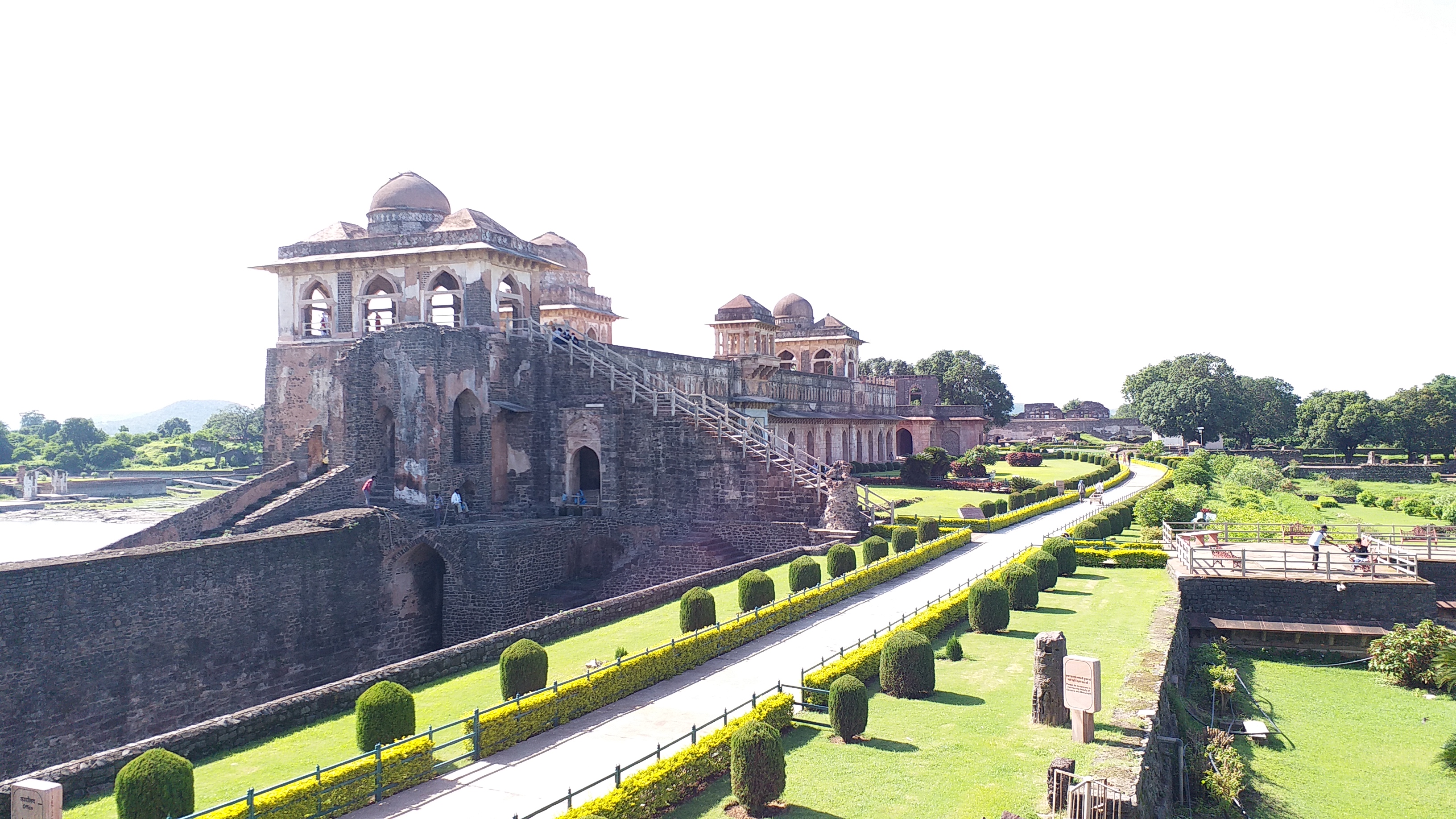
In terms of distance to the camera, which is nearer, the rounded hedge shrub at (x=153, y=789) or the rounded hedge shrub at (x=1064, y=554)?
the rounded hedge shrub at (x=153, y=789)

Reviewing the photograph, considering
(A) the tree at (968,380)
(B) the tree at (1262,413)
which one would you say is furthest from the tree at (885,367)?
(B) the tree at (1262,413)

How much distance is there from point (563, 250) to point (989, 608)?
1542 inches

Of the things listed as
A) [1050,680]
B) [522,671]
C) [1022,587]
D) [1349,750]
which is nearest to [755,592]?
[1022,587]

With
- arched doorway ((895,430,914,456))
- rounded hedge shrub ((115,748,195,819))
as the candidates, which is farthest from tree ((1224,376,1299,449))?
rounded hedge shrub ((115,748,195,819))

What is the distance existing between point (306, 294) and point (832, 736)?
30.6m

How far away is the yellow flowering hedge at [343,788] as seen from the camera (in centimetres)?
1062

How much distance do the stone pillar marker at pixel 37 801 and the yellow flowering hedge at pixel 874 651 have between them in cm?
981

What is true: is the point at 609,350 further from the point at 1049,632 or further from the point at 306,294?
the point at 1049,632

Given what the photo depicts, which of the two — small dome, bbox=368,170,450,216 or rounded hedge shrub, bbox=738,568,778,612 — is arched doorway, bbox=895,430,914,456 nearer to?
small dome, bbox=368,170,450,216

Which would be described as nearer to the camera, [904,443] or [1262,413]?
[904,443]

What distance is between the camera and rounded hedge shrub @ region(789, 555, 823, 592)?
951 inches

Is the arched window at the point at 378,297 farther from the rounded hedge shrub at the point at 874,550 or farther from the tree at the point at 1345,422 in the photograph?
the tree at the point at 1345,422

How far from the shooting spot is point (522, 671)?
51.3 ft

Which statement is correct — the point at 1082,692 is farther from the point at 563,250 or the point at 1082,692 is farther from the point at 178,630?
the point at 563,250
